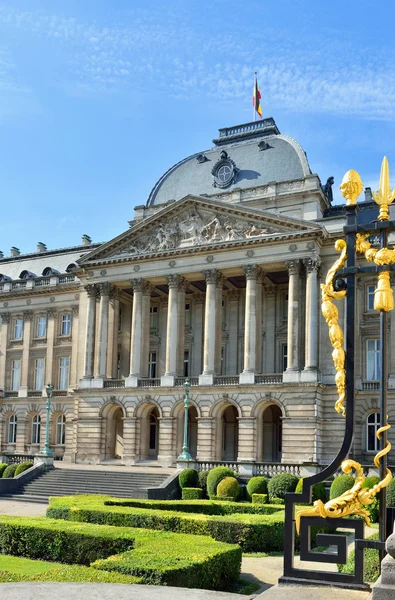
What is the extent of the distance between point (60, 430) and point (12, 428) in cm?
530

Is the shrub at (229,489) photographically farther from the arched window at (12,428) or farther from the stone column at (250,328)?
the arched window at (12,428)

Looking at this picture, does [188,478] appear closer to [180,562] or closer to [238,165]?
[180,562]

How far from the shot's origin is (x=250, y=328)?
50.1m

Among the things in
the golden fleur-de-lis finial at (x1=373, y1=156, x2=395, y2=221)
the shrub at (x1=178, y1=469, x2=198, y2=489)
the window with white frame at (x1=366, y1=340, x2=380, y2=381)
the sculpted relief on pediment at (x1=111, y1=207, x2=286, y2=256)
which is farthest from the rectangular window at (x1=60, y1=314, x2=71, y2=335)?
the golden fleur-de-lis finial at (x1=373, y1=156, x2=395, y2=221)

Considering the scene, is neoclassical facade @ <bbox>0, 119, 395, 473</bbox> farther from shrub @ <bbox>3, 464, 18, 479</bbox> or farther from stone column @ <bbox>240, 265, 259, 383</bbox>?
shrub @ <bbox>3, 464, 18, 479</bbox>

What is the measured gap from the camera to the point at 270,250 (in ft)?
164

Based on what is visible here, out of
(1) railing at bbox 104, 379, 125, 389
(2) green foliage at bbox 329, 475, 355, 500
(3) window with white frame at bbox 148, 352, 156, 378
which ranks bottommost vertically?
(2) green foliage at bbox 329, 475, 355, 500

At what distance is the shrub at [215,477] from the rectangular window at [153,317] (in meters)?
21.3

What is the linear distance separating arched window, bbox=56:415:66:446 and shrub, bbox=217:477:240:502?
2906 cm

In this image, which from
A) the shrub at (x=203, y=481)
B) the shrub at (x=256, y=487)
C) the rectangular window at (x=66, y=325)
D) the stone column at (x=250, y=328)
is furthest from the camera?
the rectangular window at (x=66, y=325)

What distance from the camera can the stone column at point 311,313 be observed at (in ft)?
157

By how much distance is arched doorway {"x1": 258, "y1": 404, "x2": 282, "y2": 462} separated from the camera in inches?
2084

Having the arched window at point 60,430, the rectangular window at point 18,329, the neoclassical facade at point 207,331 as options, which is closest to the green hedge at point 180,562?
the neoclassical facade at point 207,331

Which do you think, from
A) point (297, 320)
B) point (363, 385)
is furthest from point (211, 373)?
point (363, 385)
